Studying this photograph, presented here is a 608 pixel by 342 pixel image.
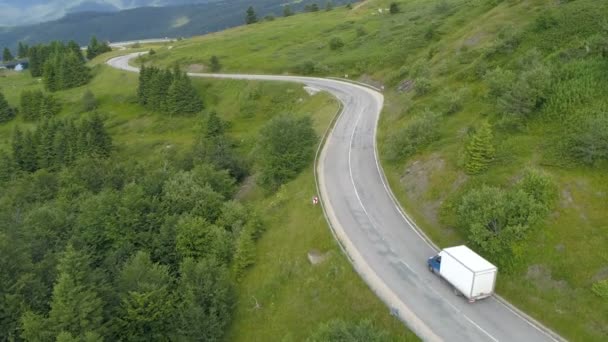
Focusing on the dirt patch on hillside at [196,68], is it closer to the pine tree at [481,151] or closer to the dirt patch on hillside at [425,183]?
the dirt patch on hillside at [425,183]

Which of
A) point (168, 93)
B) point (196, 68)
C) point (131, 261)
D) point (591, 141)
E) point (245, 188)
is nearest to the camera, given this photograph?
point (591, 141)

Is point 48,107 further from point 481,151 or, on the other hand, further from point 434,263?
point 434,263

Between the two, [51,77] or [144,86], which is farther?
[51,77]

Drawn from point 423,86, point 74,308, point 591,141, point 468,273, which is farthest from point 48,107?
point 591,141

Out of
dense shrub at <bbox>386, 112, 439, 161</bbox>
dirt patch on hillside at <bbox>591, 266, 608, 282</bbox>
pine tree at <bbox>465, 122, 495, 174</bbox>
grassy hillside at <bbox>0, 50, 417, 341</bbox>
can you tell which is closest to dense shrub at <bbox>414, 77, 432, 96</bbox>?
dense shrub at <bbox>386, 112, 439, 161</bbox>

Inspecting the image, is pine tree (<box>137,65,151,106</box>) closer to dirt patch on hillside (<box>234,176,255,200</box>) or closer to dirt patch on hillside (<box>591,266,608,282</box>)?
dirt patch on hillside (<box>234,176,255,200</box>)

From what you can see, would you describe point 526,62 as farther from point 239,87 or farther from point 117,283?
point 239,87

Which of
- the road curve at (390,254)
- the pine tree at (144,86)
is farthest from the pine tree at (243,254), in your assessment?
the pine tree at (144,86)

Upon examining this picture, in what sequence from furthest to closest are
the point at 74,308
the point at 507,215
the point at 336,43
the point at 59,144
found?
the point at 336,43 → the point at 59,144 → the point at 74,308 → the point at 507,215
